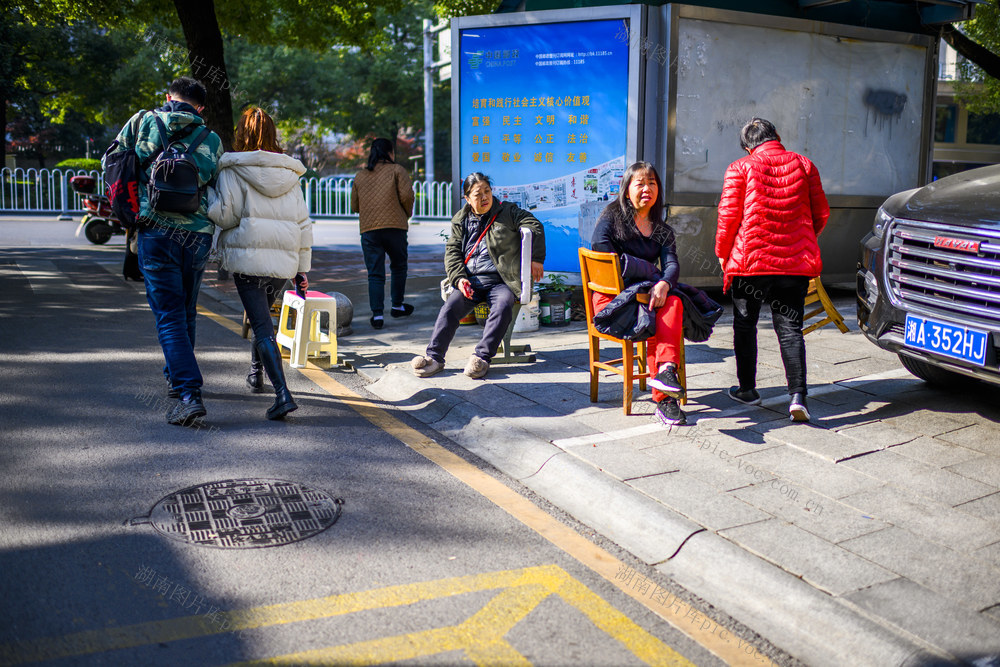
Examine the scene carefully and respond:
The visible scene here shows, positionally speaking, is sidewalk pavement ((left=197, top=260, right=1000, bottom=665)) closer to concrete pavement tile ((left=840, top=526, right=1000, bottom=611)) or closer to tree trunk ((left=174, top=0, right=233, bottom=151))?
concrete pavement tile ((left=840, top=526, right=1000, bottom=611))

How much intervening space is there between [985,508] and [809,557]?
1.12m

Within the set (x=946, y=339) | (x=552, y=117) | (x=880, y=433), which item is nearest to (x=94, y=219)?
(x=552, y=117)

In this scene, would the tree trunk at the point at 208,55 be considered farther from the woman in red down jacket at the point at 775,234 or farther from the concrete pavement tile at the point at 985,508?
the concrete pavement tile at the point at 985,508

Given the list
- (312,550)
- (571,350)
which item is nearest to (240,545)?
(312,550)

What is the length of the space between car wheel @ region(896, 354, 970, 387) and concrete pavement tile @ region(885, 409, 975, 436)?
1.50ft

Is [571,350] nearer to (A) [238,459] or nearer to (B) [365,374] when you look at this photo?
(B) [365,374]

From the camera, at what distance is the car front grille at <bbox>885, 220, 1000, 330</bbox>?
179 inches

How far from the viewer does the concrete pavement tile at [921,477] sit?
161 inches

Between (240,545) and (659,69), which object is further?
(659,69)

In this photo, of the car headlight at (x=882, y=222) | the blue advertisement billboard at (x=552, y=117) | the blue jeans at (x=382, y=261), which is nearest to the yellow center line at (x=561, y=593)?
the car headlight at (x=882, y=222)

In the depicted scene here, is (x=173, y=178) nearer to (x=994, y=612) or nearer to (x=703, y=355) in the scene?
(x=703, y=355)

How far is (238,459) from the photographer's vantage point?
4.55m

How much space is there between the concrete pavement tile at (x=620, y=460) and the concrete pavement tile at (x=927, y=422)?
1649 mm

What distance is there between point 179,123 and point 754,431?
12.1ft
